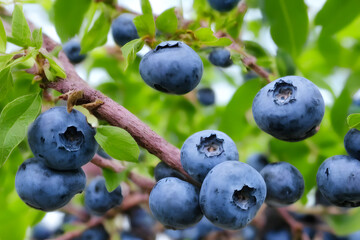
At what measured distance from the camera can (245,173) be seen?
3.01 ft

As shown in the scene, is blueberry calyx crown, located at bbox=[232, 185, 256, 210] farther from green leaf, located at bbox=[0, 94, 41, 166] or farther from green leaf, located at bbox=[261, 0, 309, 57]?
green leaf, located at bbox=[261, 0, 309, 57]

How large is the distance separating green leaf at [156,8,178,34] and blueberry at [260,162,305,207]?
18.7 inches

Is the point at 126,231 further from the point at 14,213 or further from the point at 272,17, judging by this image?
the point at 272,17

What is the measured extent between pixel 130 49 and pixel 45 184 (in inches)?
15.6

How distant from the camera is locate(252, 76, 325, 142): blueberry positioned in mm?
956

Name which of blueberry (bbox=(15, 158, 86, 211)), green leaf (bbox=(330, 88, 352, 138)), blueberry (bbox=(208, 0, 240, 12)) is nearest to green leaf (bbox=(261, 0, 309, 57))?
blueberry (bbox=(208, 0, 240, 12))

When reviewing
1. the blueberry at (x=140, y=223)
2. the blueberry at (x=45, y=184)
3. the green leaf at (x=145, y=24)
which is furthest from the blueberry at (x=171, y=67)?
the blueberry at (x=140, y=223)

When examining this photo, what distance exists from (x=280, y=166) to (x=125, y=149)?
1.45 feet

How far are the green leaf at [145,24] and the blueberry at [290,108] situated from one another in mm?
342

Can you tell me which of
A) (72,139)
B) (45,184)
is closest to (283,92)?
(72,139)

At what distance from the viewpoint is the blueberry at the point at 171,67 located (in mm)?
1000

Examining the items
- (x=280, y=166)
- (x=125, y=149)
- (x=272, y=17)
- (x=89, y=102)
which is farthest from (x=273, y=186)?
(x=272, y=17)

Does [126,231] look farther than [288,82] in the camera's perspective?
Yes

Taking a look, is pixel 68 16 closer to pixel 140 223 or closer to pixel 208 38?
pixel 208 38
